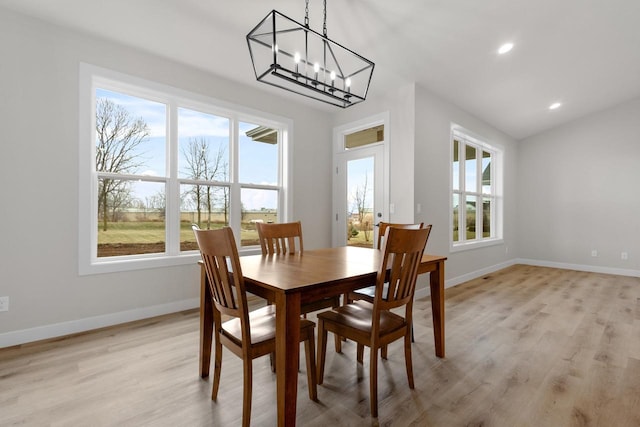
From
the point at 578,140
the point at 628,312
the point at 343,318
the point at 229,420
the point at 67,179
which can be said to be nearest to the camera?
the point at 229,420

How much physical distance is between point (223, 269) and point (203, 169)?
2.32 m

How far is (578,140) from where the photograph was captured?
18.8 feet

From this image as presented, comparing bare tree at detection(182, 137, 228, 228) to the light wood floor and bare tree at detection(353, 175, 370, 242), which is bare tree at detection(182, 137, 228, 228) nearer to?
the light wood floor

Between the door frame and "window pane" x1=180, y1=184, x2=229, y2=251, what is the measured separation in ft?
5.70

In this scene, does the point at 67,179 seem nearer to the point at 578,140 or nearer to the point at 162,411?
the point at 162,411

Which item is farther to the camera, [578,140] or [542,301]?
[578,140]

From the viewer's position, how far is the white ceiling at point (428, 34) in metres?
2.51

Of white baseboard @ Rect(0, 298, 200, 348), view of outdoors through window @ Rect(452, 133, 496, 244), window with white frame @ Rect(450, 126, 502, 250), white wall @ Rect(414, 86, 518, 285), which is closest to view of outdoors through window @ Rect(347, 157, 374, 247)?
white wall @ Rect(414, 86, 518, 285)

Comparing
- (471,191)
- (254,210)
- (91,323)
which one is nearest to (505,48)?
(471,191)

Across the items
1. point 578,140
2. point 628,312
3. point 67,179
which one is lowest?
point 628,312

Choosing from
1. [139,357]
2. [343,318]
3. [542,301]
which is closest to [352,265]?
[343,318]

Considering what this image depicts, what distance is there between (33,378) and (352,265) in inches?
86.5

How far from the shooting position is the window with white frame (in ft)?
16.1

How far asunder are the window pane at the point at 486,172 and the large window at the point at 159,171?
161 inches
